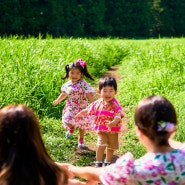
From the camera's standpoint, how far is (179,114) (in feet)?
20.3

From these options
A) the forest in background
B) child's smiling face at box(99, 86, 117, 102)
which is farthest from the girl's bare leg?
the forest in background

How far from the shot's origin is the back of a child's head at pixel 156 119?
2.28 meters

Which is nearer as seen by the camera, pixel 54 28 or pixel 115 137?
pixel 115 137

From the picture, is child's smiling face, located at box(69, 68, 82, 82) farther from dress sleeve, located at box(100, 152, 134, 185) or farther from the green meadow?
dress sleeve, located at box(100, 152, 134, 185)

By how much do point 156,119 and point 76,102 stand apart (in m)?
3.51

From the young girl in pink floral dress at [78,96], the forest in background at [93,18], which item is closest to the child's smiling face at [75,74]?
the young girl in pink floral dress at [78,96]

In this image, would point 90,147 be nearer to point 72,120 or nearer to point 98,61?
point 72,120

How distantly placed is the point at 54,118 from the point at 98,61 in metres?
6.59

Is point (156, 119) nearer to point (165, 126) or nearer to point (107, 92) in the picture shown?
point (165, 126)

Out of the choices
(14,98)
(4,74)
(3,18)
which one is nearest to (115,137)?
(14,98)

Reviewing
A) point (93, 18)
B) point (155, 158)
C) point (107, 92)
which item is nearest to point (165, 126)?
point (155, 158)

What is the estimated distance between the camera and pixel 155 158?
2318 millimetres

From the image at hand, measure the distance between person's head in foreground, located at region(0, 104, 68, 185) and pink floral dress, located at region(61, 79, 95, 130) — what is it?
11.1 ft

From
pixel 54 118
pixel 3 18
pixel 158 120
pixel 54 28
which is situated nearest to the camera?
pixel 158 120
